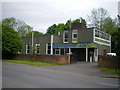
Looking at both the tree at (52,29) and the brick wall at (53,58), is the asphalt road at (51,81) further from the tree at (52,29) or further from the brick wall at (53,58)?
the tree at (52,29)

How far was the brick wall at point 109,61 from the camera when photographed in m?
20.0

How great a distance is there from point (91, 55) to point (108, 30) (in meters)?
19.7

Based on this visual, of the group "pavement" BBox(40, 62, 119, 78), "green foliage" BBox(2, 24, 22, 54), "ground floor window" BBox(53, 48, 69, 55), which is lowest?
"pavement" BBox(40, 62, 119, 78)

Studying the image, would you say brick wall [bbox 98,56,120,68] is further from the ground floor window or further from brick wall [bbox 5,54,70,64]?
the ground floor window

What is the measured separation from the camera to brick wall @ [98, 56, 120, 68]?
2001 centimetres

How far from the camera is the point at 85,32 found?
3291cm

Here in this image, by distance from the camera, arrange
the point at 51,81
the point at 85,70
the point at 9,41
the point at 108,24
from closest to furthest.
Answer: the point at 51,81 → the point at 85,70 → the point at 9,41 → the point at 108,24

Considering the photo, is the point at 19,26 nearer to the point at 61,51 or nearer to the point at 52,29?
the point at 52,29

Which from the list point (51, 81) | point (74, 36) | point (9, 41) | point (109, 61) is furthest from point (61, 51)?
point (51, 81)

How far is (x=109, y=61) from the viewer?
822 inches

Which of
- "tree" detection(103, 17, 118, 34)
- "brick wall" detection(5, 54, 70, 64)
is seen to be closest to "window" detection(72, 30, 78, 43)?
"brick wall" detection(5, 54, 70, 64)

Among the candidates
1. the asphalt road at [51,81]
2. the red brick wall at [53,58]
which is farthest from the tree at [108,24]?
the asphalt road at [51,81]

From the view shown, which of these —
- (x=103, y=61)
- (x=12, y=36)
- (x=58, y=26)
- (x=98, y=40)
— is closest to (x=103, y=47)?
(x=98, y=40)

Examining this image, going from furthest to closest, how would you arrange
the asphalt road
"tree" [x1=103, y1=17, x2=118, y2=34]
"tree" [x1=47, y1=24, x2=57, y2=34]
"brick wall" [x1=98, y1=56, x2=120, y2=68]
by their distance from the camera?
"tree" [x1=47, y1=24, x2=57, y2=34] → "tree" [x1=103, y1=17, x2=118, y2=34] → "brick wall" [x1=98, y1=56, x2=120, y2=68] → the asphalt road
